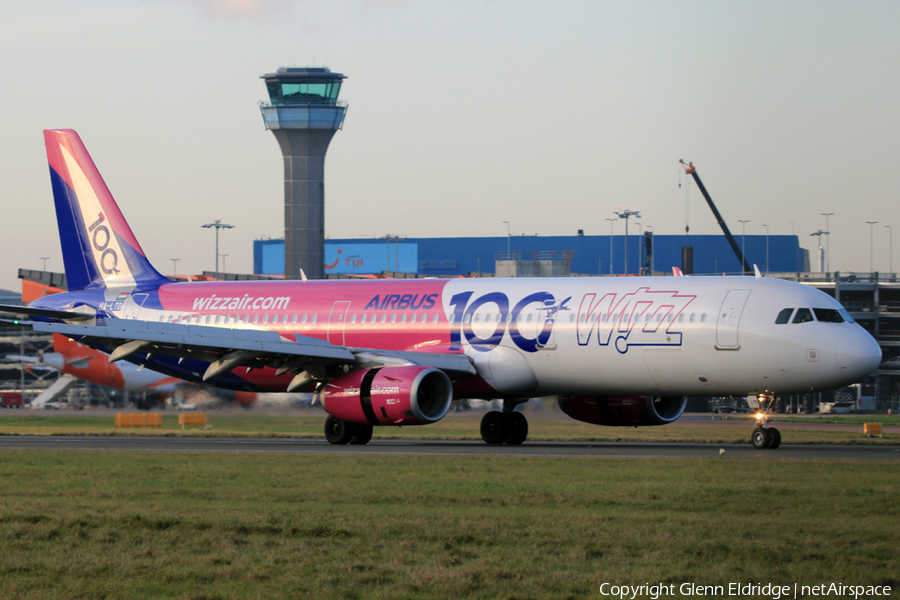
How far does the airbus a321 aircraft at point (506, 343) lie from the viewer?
27.8 meters

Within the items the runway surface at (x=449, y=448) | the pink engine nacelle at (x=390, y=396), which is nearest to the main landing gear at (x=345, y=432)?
the runway surface at (x=449, y=448)

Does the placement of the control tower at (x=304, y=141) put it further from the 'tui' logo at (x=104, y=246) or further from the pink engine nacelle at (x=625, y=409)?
the pink engine nacelle at (x=625, y=409)

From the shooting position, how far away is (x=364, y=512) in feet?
53.4

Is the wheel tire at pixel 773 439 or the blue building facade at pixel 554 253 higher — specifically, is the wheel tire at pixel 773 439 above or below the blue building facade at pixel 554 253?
below

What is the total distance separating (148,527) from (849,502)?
1007 centimetres

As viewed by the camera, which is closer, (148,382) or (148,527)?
(148,527)

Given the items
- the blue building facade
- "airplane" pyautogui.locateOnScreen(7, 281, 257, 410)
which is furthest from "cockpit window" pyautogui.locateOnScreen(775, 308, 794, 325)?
the blue building facade

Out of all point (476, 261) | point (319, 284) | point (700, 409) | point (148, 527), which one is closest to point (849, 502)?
point (148, 527)

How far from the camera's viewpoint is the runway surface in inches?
1077

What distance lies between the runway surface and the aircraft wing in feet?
6.91

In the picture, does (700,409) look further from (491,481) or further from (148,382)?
(491,481)

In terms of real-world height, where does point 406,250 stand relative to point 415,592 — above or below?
above

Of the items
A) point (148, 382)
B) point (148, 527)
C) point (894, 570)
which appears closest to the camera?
point (894, 570)

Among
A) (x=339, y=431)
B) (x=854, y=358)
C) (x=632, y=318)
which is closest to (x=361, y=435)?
(x=339, y=431)
